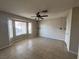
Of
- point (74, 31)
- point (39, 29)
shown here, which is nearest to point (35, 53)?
point (74, 31)

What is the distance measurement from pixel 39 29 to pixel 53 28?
6.50 feet

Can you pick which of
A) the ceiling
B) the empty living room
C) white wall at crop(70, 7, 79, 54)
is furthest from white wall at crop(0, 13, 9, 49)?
white wall at crop(70, 7, 79, 54)

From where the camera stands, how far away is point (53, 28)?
6184mm

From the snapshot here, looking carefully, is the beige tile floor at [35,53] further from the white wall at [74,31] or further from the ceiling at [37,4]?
the ceiling at [37,4]

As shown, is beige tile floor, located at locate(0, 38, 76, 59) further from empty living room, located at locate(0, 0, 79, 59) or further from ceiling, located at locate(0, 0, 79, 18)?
ceiling, located at locate(0, 0, 79, 18)

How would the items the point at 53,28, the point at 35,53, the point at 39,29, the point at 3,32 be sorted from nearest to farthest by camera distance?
the point at 35,53 → the point at 3,32 → the point at 53,28 → the point at 39,29

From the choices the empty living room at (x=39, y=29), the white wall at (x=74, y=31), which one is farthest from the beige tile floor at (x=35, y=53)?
the white wall at (x=74, y=31)

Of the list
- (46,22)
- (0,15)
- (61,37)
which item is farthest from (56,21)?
(0,15)

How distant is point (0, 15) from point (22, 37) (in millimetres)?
2890

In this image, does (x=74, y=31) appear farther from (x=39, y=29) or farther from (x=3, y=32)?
(x=39, y=29)

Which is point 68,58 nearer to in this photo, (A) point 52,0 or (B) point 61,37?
(A) point 52,0

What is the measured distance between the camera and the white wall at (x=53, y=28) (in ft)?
18.4

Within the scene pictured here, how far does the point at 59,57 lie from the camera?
2662 millimetres

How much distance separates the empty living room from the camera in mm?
2644
